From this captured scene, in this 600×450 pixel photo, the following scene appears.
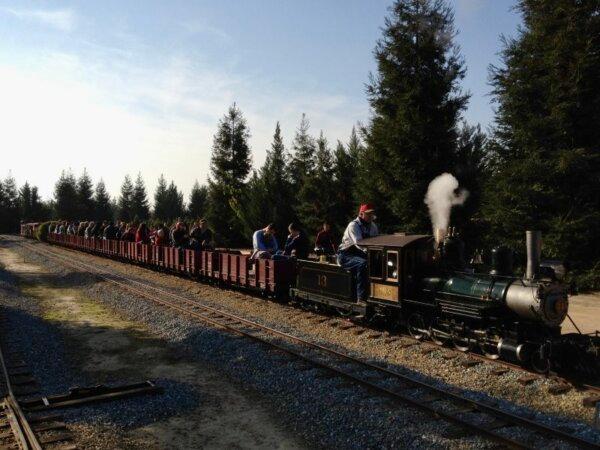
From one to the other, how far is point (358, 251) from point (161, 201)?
3211 inches

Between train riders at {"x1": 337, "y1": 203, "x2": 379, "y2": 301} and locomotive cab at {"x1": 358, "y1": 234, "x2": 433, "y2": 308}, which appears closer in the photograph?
locomotive cab at {"x1": 358, "y1": 234, "x2": 433, "y2": 308}

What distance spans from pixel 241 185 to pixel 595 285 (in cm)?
3153

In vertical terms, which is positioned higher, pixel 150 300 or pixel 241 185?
pixel 241 185

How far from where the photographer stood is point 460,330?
8789mm

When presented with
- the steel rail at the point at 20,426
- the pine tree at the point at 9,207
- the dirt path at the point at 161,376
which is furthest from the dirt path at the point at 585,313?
the pine tree at the point at 9,207

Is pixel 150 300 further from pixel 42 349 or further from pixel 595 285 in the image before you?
pixel 595 285

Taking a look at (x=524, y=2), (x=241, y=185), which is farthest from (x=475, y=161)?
(x=241, y=185)

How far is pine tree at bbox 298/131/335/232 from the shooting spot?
2714 cm

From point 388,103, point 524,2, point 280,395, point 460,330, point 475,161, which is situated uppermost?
point 524,2

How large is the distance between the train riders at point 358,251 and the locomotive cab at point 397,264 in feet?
1.11

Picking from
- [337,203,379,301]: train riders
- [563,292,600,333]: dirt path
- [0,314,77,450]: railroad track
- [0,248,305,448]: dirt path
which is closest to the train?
[337,203,379,301]: train riders

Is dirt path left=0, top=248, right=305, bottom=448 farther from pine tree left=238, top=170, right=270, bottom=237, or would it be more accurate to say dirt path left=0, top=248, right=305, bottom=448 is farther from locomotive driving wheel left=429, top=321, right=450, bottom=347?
pine tree left=238, top=170, right=270, bottom=237

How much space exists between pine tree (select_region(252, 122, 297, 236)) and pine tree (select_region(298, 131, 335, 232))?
10.3 ft

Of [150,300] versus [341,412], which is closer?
[341,412]
